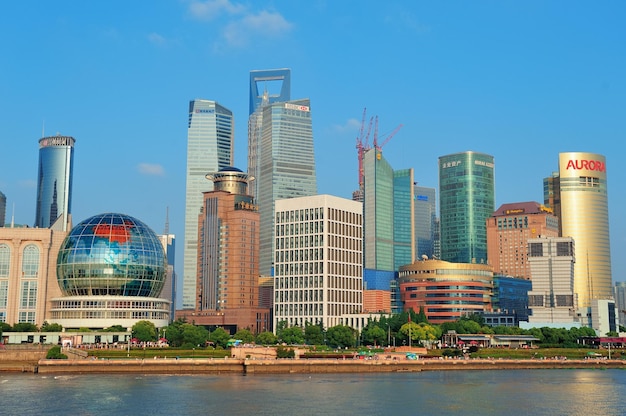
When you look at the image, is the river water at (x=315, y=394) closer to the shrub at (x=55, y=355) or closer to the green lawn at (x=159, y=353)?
the shrub at (x=55, y=355)

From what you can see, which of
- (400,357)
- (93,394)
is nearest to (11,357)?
(93,394)

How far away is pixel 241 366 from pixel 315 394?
48.4 meters

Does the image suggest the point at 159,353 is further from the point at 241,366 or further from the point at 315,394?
the point at 315,394

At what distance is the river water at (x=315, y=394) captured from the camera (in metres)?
106

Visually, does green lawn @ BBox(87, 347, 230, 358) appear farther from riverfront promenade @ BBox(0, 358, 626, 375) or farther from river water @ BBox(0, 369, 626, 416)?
river water @ BBox(0, 369, 626, 416)

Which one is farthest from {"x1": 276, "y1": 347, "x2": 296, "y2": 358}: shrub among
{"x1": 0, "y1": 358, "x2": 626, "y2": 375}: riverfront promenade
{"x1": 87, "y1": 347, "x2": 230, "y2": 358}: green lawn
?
{"x1": 87, "y1": 347, "x2": 230, "y2": 358}: green lawn

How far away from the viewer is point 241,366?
168375 mm

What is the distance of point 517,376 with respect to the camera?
16238 cm

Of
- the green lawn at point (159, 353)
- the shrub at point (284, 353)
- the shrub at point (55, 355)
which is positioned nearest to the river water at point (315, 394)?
the shrub at point (55, 355)

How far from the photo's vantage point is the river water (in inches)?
4188

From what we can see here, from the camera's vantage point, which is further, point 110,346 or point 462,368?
point 110,346

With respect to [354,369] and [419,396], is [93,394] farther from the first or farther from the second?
[354,369]

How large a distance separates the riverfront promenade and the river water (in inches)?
275

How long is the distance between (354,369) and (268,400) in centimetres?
5781
